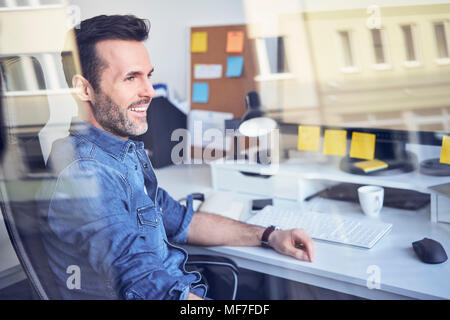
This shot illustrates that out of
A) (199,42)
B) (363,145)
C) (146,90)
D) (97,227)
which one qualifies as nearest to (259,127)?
(363,145)

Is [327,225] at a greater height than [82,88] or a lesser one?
lesser

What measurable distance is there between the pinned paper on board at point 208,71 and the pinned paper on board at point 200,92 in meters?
0.03

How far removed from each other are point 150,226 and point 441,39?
0.79m

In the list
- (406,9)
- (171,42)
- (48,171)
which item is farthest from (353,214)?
(48,171)

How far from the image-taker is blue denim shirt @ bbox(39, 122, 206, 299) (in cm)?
79

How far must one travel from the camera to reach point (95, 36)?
0.83 meters

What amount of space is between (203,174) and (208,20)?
0.53 meters

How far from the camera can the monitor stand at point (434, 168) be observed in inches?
49.1

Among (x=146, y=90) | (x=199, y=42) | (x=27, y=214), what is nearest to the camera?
(x=27, y=214)

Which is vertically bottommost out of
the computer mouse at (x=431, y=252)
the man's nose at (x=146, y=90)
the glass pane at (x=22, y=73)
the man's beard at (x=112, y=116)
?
the computer mouse at (x=431, y=252)

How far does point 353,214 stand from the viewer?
1252 millimetres

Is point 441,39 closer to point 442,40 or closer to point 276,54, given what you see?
point 442,40

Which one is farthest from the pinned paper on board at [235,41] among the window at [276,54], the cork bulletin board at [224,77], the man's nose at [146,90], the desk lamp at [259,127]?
the man's nose at [146,90]

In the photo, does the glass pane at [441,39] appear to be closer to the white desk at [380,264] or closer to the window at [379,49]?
the window at [379,49]
